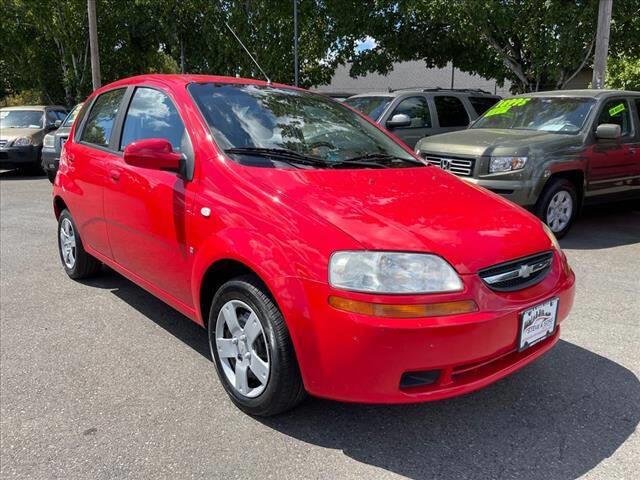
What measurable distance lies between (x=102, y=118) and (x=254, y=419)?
8.92 feet

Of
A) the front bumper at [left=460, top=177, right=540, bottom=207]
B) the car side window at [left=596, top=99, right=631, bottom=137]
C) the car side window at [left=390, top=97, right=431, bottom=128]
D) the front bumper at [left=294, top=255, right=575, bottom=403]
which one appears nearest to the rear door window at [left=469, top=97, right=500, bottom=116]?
the car side window at [left=390, top=97, right=431, bottom=128]

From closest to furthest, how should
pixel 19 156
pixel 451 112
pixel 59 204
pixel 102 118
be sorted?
1. pixel 102 118
2. pixel 59 204
3. pixel 451 112
4. pixel 19 156

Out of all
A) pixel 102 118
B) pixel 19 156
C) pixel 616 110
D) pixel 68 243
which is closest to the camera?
pixel 102 118

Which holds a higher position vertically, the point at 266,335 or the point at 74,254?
the point at 266,335

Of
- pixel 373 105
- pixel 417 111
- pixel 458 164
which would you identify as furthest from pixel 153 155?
pixel 417 111

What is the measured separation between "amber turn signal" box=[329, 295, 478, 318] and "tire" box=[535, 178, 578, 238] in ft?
14.3

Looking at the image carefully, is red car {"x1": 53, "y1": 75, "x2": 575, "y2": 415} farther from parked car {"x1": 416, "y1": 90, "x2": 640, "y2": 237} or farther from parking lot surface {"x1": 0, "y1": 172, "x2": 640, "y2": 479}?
parked car {"x1": 416, "y1": 90, "x2": 640, "y2": 237}

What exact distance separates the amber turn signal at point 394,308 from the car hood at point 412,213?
0.61ft

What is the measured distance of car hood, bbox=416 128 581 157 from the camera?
20.2 feet

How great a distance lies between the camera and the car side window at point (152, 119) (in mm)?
3279

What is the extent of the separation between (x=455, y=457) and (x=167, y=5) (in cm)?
1897

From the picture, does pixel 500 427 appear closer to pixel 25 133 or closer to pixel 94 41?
pixel 25 133

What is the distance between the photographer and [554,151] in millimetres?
6250

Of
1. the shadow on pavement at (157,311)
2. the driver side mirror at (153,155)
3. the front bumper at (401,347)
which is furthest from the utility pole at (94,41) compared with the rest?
the front bumper at (401,347)
